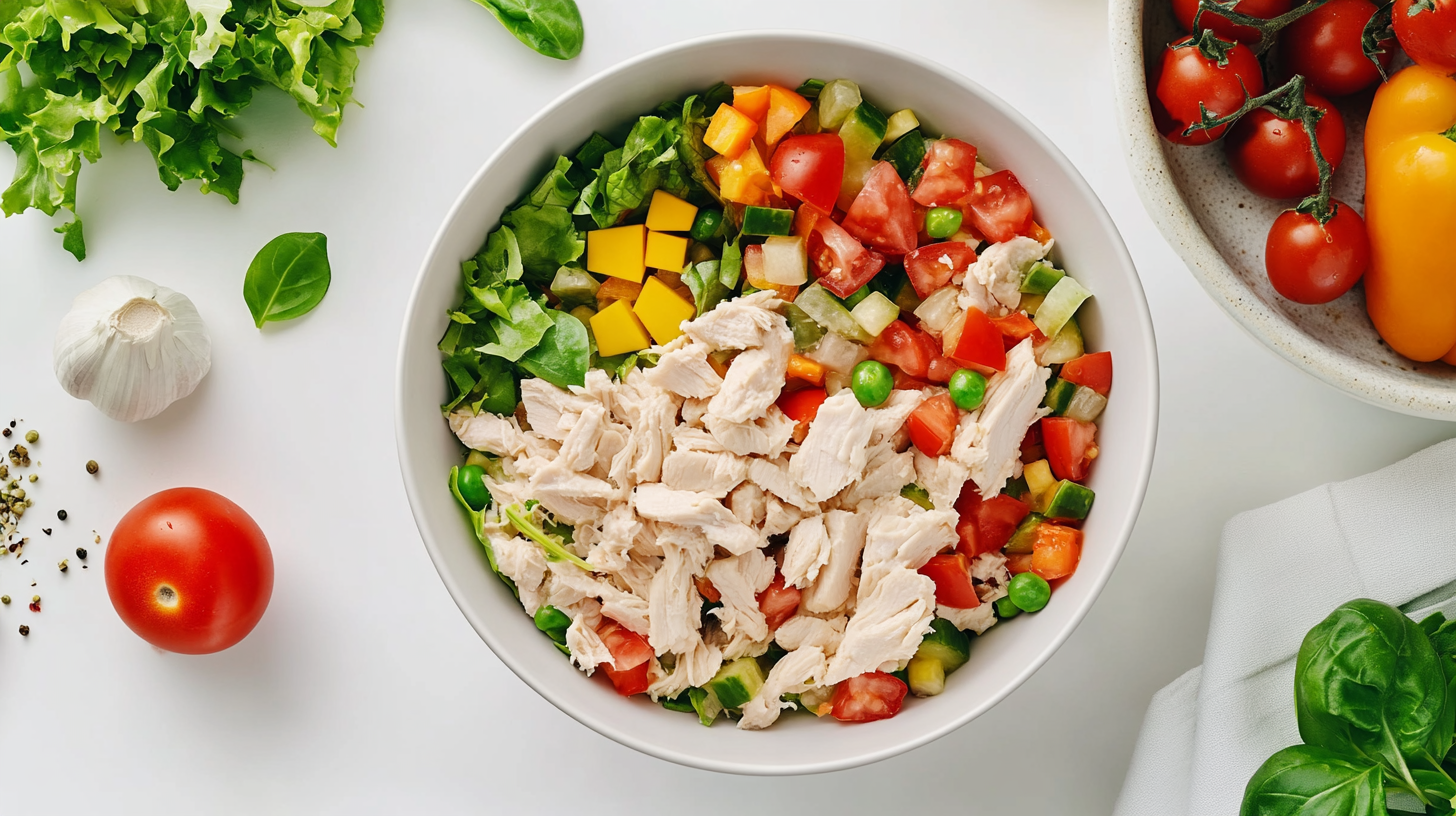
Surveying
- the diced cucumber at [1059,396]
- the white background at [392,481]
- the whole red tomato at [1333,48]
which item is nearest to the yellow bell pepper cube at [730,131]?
the white background at [392,481]

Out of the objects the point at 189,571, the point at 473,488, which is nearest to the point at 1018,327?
the point at 473,488

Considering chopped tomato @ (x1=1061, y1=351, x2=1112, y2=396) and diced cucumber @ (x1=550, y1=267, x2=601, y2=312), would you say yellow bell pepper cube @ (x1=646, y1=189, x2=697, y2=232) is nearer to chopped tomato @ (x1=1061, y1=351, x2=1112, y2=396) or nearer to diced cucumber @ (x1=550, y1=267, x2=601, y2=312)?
diced cucumber @ (x1=550, y1=267, x2=601, y2=312)

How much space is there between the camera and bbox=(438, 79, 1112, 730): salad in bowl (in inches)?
82.7

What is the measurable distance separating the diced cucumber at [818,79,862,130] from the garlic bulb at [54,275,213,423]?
1608mm

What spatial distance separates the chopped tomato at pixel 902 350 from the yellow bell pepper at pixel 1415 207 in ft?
2.80

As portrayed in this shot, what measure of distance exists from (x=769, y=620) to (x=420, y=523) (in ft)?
2.56

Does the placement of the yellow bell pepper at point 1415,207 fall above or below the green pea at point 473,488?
above

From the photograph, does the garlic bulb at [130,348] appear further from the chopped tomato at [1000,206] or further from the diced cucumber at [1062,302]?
the diced cucumber at [1062,302]

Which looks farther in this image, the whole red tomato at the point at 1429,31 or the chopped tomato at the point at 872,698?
the chopped tomato at the point at 872,698

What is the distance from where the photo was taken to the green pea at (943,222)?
83.4 inches

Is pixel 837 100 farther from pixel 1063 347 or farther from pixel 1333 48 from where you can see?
pixel 1333 48

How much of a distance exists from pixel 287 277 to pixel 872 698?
1698 millimetres

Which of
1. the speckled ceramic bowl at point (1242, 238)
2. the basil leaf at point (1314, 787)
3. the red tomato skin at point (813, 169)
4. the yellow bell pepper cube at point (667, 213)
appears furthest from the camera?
the yellow bell pepper cube at point (667, 213)

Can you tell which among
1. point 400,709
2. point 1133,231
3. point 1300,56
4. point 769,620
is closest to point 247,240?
point 400,709
